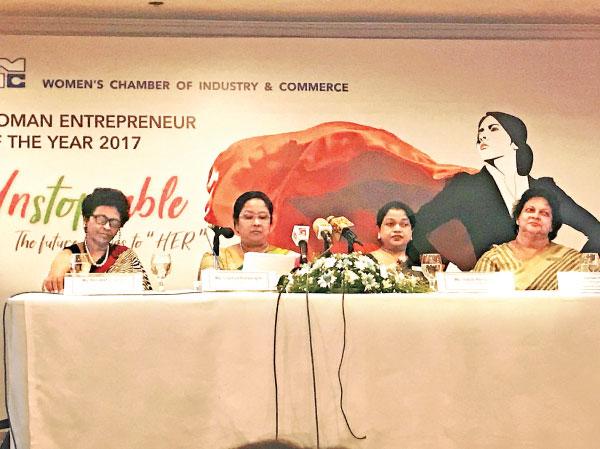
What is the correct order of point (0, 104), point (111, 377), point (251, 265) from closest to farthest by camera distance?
point (111, 377) < point (251, 265) < point (0, 104)

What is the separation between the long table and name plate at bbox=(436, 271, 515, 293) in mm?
118

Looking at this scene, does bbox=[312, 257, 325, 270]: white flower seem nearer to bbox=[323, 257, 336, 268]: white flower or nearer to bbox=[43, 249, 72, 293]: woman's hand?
bbox=[323, 257, 336, 268]: white flower

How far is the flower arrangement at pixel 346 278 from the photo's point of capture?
3.39 metres

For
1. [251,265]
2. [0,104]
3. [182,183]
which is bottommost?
[251,265]

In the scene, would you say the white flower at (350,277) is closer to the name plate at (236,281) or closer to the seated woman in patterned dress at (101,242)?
the name plate at (236,281)

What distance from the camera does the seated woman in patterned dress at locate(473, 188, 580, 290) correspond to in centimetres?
596

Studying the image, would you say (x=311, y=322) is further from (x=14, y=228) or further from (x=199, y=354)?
(x=14, y=228)

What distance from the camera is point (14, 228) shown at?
19.1 ft

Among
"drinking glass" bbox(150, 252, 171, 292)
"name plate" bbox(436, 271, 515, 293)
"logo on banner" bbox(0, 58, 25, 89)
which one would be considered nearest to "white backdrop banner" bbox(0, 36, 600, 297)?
"logo on banner" bbox(0, 58, 25, 89)

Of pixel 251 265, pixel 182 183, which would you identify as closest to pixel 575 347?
pixel 251 265

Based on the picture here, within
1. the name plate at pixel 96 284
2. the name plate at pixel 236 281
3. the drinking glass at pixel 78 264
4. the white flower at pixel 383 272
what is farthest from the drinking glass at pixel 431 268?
the drinking glass at pixel 78 264

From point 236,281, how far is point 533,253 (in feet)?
10.0

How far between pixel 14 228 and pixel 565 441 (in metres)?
3.64

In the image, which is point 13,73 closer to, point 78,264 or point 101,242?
point 101,242
